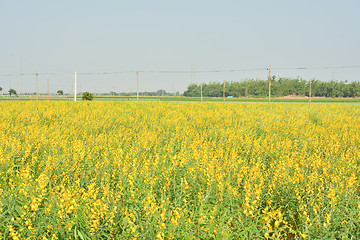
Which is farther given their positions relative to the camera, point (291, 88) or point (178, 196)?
point (291, 88)

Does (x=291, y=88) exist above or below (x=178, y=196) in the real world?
above

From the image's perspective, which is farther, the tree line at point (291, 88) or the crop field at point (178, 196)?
the tree line at point (291, 88)

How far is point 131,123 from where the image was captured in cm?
892

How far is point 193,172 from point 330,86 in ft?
249

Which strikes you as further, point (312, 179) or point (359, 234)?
point (312, 179)

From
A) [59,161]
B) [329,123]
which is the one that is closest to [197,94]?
[329,123]

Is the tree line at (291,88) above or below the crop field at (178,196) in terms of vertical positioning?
above

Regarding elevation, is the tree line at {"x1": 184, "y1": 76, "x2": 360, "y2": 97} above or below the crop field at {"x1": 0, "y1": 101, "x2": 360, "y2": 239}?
above

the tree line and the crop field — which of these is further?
the tree line

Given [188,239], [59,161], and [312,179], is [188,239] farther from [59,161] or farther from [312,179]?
[59,161]

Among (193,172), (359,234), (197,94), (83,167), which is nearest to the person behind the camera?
(359,234)

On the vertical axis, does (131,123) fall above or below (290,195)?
above

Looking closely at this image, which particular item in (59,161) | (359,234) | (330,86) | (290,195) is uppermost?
(330,86)

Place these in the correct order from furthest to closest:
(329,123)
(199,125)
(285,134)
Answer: (329,123), (199,125), (285,134)
